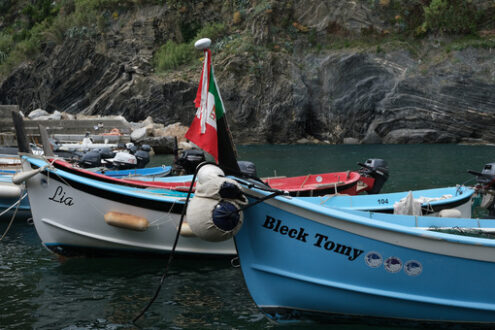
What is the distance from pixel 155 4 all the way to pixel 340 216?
5298 cm

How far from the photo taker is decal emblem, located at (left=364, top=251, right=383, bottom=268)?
5.11m

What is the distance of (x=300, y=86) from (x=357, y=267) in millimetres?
Answer: 38830

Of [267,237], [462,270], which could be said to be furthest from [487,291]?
[267,237]

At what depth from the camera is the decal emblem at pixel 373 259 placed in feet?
16.8

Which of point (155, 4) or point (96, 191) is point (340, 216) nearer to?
point (96, 191)

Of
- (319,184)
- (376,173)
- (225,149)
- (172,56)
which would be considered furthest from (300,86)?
(225,149)

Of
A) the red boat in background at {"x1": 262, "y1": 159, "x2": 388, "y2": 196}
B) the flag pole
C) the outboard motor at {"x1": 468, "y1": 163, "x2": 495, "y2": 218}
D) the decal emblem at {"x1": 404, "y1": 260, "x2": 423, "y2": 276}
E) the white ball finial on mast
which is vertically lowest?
the red boat in background at {"x1": 262, "y1": 159, "x2": 388, "y2": 196}

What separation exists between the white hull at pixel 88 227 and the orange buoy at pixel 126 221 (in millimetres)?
105

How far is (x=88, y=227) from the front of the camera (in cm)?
852

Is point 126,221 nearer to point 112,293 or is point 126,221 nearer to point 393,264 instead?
point 112,293

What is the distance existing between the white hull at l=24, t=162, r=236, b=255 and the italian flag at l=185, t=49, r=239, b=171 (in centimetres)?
315

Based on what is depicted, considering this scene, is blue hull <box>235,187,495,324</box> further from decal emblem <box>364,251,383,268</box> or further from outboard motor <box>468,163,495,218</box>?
outboard motor <box>468,163,495,218</box>

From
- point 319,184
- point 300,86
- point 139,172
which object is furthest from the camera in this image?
point 300,86

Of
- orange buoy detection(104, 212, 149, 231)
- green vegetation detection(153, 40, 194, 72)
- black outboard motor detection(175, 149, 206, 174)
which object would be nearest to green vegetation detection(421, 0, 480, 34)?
green vegetation detection(153, 40, 194, 72)
